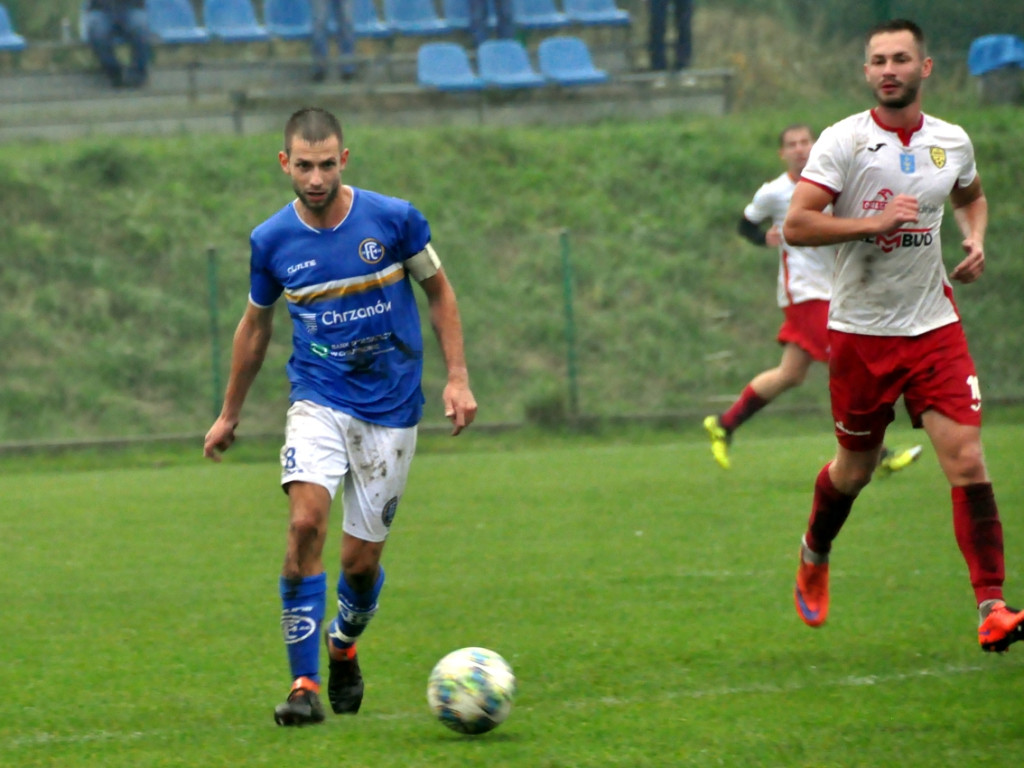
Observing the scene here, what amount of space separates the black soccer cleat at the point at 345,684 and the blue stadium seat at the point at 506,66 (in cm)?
1768

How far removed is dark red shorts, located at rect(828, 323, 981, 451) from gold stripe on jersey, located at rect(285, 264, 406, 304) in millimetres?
1722

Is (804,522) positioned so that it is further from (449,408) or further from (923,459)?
(449,408)

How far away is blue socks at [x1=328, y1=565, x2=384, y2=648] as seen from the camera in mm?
5367

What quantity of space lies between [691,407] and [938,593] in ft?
29.7

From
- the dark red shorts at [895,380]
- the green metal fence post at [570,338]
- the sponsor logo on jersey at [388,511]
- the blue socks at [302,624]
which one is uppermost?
the dark red shorts at [895,380]

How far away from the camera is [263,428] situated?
15312 millimetres

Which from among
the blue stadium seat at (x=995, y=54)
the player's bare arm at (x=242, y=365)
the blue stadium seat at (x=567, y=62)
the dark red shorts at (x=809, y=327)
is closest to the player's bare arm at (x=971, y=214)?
the player's bare arm at (x=242, y=365)

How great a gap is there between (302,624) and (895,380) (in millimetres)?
2308

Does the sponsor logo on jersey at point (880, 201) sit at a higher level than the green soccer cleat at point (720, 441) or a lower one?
higher

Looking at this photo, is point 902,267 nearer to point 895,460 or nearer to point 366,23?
point 895,460

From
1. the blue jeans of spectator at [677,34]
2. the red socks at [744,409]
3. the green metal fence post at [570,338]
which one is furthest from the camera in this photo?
the blue jeans of spectator at [677,34]

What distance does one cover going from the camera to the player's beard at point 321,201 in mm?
5113

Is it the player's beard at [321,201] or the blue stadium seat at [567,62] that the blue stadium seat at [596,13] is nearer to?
the blue stadium seat at [567,62]

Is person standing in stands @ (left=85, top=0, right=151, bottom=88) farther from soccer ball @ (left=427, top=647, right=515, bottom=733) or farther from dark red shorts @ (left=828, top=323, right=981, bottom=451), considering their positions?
soccer ball @ (left=427, top=647, right=515, bottom=733)
